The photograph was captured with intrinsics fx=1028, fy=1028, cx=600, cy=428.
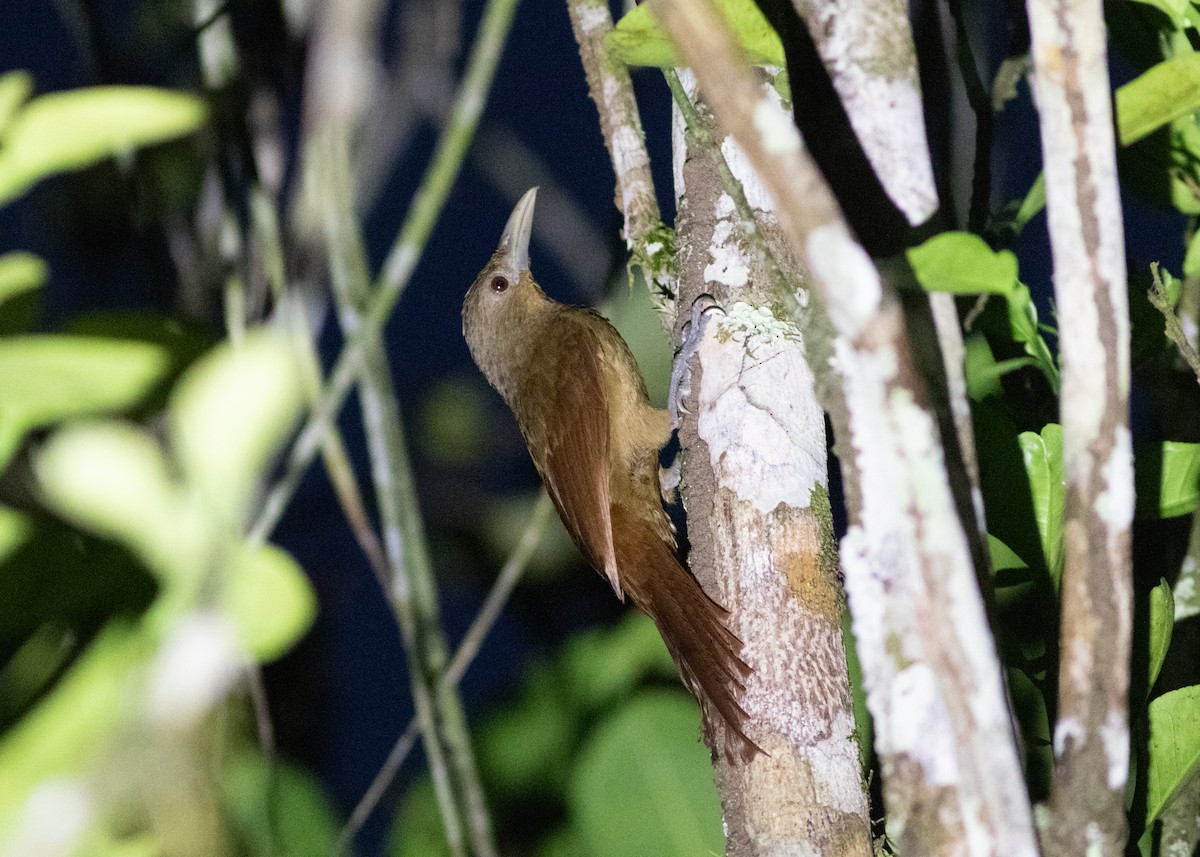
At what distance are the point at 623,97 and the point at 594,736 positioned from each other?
A: 1.00 metres

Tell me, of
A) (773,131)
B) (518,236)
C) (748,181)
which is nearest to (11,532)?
(773,131)

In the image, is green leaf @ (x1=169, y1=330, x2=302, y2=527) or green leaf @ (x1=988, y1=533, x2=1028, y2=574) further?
green leaf @ (x1=988, y1=533, x2=1028, y2=574)

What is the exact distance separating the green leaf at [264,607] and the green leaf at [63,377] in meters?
0.14

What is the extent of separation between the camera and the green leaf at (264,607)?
714 mm

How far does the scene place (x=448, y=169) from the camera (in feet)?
3.23

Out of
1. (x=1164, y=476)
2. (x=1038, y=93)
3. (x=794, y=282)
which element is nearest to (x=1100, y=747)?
(x=1038, y=93)

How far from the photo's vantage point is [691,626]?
151 centimetres

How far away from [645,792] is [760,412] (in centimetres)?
50

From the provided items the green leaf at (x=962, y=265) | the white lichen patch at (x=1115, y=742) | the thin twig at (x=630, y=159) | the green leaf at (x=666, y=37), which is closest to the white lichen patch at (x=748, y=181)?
the green leaf at (x=666, y=37)

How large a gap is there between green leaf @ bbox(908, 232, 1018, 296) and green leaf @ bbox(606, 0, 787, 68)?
36 cm

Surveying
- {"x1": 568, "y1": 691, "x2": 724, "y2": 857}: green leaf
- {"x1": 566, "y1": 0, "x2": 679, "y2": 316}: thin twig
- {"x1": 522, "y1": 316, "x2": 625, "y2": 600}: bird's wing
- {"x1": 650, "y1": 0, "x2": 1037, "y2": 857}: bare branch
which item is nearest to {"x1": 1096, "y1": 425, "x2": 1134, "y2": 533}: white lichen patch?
{"x1": 650, "y1": 0, "x2": 1037, "y2": 857}: bare branch

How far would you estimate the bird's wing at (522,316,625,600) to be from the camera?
1.93 metres

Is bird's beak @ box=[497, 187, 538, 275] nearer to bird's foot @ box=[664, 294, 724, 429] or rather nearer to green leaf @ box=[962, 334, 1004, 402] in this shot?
bird's foot @ box=[664, 294, 724, 429]

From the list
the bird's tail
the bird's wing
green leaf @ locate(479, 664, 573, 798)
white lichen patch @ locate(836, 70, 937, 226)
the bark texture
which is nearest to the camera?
white lichen patch @ locate(836, 70, 937, 226)
